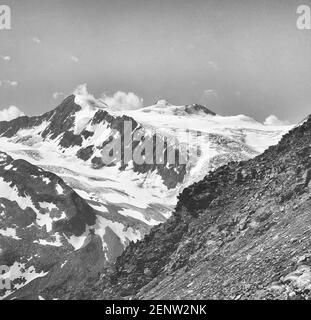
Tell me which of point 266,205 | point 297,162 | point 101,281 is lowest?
point 101,281

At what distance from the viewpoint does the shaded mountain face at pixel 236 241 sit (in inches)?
2065

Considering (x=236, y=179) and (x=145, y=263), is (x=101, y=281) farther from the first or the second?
(x=236, y=179)

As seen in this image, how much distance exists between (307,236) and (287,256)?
300cm

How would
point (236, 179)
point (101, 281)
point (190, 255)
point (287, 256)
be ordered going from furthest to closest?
1. point (101, 281)
2. point (236, 179)
3. point (190, 255)
4. point (287, 256)

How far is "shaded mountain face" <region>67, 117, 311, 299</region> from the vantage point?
172ft

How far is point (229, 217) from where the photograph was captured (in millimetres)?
75250

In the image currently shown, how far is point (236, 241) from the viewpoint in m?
68.1

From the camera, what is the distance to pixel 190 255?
250 feet
